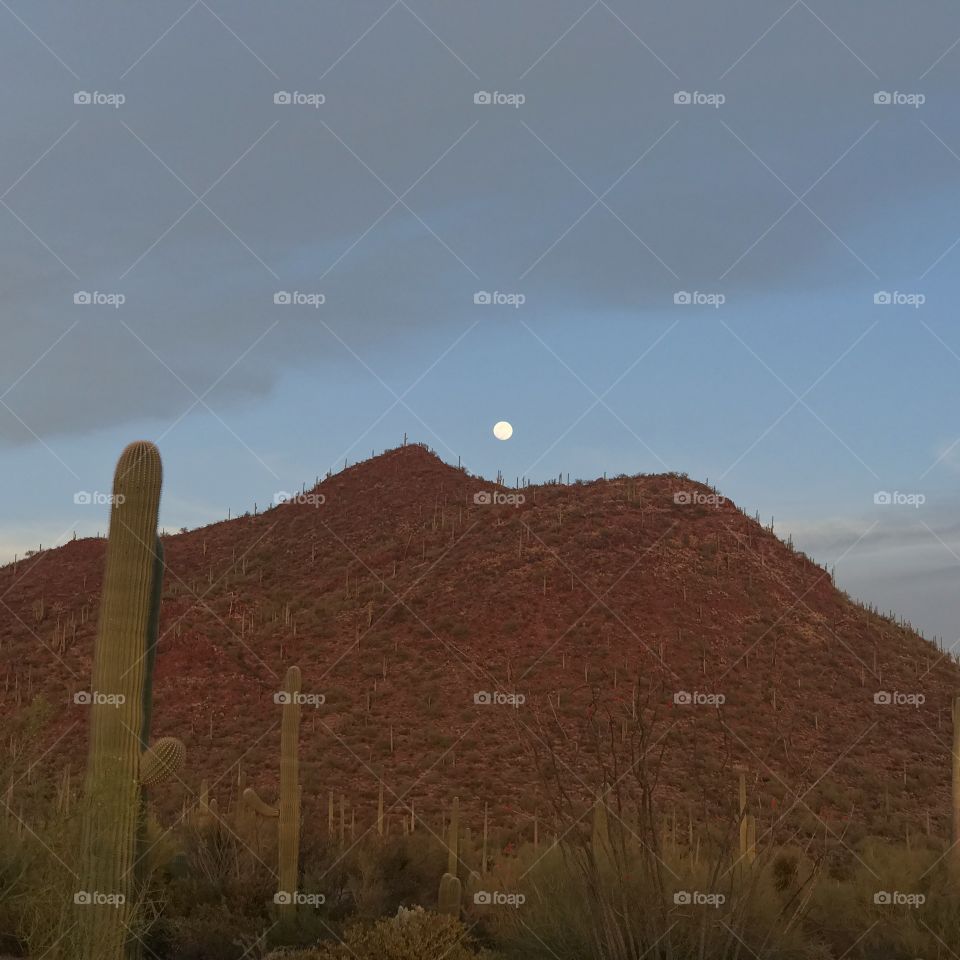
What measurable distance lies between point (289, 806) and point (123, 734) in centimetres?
411

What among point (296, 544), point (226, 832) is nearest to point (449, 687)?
point (296, 544)

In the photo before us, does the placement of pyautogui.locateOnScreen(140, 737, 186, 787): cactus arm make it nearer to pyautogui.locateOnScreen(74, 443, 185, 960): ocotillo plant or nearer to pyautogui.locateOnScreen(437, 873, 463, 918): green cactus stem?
pyautogui.locateOnScreen(74, 443, 185, 960): ocotillo plant

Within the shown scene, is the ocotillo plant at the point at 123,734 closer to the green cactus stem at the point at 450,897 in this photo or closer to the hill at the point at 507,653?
the green cactus stem at the point at 450,897

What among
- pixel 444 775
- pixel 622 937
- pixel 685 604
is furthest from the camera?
pixel 685 604

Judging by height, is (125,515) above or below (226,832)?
above

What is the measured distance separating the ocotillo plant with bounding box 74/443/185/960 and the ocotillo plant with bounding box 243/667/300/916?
2.82m

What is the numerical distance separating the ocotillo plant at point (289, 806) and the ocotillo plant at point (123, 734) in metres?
2.82

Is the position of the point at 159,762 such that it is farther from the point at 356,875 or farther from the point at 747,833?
the point at 747,833

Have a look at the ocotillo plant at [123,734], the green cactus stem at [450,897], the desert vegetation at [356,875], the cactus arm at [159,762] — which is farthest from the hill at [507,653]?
the cactus arm at [159,762]

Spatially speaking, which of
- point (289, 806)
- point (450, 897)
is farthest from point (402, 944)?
point (289, 806)

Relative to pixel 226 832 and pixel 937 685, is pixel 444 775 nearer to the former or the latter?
pixel 226 832

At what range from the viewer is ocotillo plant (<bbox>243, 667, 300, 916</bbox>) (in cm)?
1333

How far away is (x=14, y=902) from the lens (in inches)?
406

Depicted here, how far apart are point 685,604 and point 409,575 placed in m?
10.6
